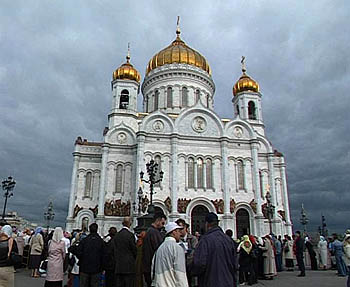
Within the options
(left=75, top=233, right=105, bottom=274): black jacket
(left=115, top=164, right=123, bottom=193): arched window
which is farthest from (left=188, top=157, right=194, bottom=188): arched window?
(left=75, top=233, right=105, bottom=274): black jacket

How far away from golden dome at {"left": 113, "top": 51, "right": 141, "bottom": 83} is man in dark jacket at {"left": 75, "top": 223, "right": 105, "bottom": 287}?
28.6 metres

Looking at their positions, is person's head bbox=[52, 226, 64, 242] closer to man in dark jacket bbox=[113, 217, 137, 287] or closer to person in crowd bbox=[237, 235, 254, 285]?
man in dark jacket bbox=[113, 217, 137, 287]

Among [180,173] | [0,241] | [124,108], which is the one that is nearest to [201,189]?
[180,173]

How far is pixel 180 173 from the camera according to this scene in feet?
92.1

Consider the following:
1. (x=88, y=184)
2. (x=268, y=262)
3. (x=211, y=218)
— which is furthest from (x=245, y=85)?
(x=211, y=218)

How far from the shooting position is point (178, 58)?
3634cm

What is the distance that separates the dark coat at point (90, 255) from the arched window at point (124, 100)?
27296 mm

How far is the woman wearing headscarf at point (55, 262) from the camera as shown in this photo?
6.53 m

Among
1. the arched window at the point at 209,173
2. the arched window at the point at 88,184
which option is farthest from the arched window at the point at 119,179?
the arched window at the point at 209,173

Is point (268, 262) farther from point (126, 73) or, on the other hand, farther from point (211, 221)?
point (126, 73)

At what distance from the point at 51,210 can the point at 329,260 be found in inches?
1147

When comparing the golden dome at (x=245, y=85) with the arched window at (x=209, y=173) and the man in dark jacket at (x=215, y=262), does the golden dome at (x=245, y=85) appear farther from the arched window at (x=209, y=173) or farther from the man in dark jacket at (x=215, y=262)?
the man in dark jacket at (x=215, y=262)

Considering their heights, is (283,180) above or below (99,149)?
below

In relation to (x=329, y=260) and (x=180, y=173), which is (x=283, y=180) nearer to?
(x=180, y=173)
